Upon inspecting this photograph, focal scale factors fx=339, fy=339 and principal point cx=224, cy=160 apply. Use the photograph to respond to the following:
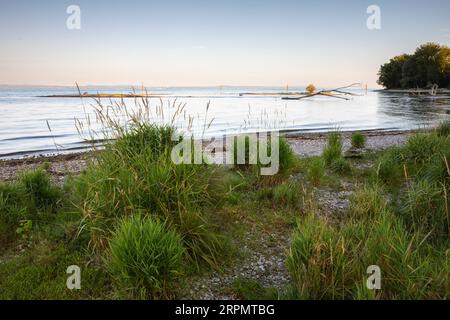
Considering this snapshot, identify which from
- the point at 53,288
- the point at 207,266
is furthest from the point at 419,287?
the point at 53,288

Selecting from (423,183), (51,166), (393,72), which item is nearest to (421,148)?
(423,183)

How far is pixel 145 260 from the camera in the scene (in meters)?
3.86

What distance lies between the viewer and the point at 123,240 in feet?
12.8

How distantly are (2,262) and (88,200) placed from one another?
144 cm

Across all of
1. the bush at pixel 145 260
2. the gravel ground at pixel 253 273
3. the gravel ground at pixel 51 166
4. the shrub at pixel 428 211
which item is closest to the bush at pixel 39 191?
the gravel ground at pixel 51 166

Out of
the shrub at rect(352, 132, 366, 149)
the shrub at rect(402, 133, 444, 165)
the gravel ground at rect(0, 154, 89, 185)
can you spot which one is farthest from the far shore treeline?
the gravel ground at rect(0, 154, 89, 185)

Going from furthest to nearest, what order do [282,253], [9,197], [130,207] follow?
[9,197], [282,253], [130,207]

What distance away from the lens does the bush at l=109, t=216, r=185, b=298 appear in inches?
152

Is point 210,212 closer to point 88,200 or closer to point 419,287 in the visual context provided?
point 88,200

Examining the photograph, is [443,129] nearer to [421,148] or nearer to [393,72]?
[421,148]

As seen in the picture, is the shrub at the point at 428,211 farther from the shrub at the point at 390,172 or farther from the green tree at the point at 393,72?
the green tree at the point at 393,72

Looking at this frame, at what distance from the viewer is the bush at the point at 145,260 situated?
385 cm
